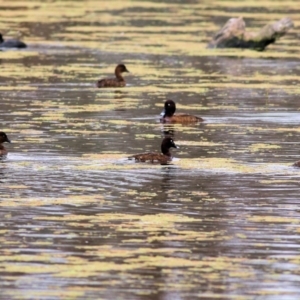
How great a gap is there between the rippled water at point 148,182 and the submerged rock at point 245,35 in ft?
7.97

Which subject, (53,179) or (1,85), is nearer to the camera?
(53,179)

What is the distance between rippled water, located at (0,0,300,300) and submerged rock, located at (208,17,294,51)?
7.97 feet

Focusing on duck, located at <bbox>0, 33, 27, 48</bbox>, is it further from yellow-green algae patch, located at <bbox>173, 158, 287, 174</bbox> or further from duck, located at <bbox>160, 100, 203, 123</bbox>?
yellow-green algae patch, located at <bbox>173, 158, 287, 174</bbox>

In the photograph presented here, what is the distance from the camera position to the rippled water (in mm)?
10586

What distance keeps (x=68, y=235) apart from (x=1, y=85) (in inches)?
631

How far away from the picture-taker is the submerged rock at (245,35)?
36.5m

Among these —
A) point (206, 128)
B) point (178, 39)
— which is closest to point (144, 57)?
point (178, 39)

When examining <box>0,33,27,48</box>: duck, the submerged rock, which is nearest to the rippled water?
<box>0,33,27,48</box>: duck

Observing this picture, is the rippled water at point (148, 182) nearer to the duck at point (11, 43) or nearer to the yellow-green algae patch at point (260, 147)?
the yellow-green algae patch at point (260, 147)

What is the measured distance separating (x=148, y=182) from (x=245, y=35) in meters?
22.8

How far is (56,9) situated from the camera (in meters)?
54.4

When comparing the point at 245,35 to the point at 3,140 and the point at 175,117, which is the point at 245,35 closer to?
the point at 175,117

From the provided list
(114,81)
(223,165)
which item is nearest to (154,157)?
(223,165)

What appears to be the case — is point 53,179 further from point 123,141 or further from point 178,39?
point 178,39
